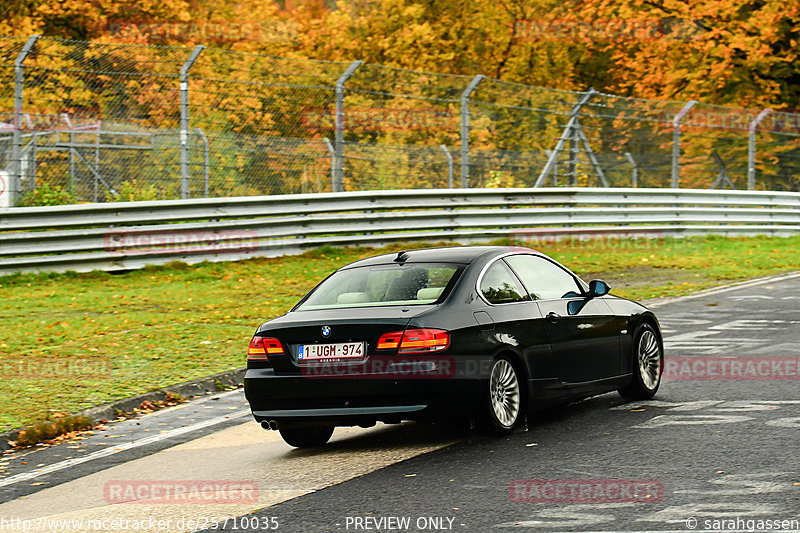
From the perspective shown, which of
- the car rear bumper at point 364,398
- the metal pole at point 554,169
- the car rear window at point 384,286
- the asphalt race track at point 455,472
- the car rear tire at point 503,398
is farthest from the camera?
the metal pole at point 554,169

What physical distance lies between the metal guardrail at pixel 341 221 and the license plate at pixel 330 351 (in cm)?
1055

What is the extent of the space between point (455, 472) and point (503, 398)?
1.07 metres

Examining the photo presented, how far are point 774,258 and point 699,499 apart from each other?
17.0m

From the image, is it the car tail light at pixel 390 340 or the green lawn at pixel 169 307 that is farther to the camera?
the green lawn at pixel 169 307

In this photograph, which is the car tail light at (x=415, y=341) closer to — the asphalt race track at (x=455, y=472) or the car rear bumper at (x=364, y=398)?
the car rear bumper at (x=364, y=398)

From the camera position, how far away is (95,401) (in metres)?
9.37

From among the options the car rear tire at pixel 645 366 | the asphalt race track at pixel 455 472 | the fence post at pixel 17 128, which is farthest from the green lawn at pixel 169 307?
the car rear tire at pixel 645 366

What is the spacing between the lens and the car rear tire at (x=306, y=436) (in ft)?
26.5

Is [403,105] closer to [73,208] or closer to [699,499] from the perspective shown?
[73,208]

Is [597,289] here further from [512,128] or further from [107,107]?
[512,128]

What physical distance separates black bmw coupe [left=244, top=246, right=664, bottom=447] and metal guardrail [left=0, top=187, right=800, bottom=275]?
32.1 ft

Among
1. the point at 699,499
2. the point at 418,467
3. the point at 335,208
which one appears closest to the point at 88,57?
the point at 335,208

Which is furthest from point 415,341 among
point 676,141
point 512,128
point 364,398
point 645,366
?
point 676,141

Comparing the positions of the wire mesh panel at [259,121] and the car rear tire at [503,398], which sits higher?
the wire mesh panel at [259,121]
